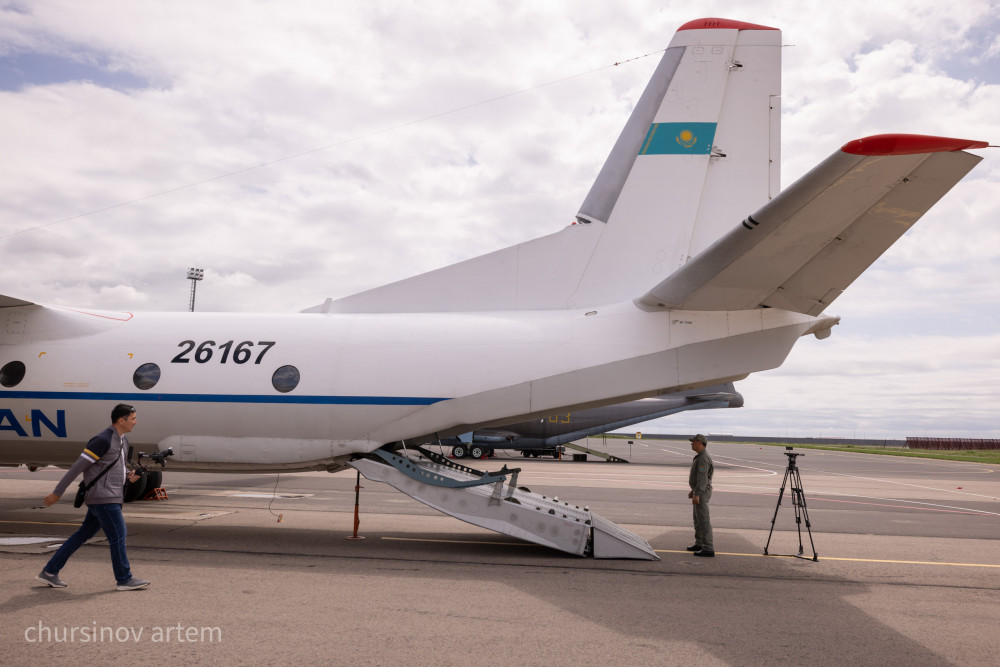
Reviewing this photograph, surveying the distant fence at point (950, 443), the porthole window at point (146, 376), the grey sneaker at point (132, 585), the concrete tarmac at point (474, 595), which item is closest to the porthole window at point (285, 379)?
the porthole window at point (146, 376)

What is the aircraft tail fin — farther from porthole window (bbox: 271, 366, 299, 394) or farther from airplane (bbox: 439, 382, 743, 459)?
airplane (bbox: 439, 382, 743, 459)

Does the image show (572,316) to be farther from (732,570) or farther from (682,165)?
(732,570)

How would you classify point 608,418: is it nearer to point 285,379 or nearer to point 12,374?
point 285,379

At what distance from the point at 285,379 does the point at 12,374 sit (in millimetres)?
4729

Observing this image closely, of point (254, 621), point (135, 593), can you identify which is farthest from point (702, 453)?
point (135, 593)

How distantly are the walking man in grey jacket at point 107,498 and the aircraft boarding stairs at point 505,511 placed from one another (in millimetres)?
3495

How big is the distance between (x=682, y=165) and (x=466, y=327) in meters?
4.24

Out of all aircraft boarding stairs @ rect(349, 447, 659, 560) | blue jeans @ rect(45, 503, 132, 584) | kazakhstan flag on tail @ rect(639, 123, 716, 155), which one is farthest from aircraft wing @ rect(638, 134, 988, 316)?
blue jeans @ rect(45, 503, 132, 584)

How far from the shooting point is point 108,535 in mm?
7062

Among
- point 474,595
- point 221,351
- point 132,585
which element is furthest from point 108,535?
point 221,351

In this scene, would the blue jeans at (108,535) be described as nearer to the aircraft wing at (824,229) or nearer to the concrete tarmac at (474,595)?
the concrete tarmac at (474,595)

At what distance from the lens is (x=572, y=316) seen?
10273mm

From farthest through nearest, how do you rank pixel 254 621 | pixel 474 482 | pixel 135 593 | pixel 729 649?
pixel 474 482, pixel 135 593, pixel 254 621, pixel 729 649

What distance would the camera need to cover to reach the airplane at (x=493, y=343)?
9.72 m
